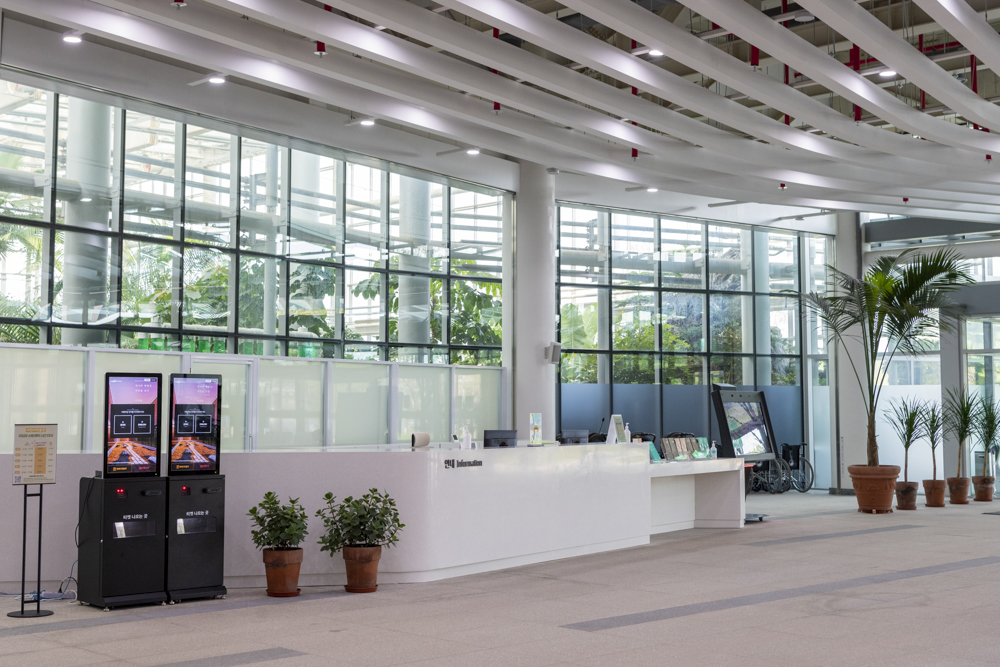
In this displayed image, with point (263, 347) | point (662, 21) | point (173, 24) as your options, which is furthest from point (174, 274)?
point (662, 21)

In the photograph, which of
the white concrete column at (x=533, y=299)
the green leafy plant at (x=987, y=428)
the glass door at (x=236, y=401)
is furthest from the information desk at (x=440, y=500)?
the green leafy plant at (x=987, y=428)

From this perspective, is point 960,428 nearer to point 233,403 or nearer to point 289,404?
point 289,404

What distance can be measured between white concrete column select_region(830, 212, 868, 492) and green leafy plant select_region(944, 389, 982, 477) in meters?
1.43

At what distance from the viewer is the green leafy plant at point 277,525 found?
720 cm

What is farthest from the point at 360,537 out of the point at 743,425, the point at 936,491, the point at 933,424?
the point at 933,424

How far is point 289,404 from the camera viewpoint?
1229 cm

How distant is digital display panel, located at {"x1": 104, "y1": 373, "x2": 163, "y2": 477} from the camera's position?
22.7 ft

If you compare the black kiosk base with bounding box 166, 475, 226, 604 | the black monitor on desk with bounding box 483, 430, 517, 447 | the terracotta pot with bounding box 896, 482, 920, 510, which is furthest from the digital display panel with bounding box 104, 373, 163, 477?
the terracotta pot with bounding box 896, 482, 920, 510

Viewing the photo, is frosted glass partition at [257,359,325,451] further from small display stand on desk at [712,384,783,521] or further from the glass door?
small display stand on desk at [712,384,783,521]

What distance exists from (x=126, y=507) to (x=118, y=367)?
13.9 feet

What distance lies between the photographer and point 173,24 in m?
7.64

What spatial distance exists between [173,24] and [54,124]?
3.77m

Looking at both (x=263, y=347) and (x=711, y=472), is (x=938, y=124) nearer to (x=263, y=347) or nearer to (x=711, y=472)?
(x=711, y=472)

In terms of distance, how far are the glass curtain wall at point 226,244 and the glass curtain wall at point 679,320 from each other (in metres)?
2.07
